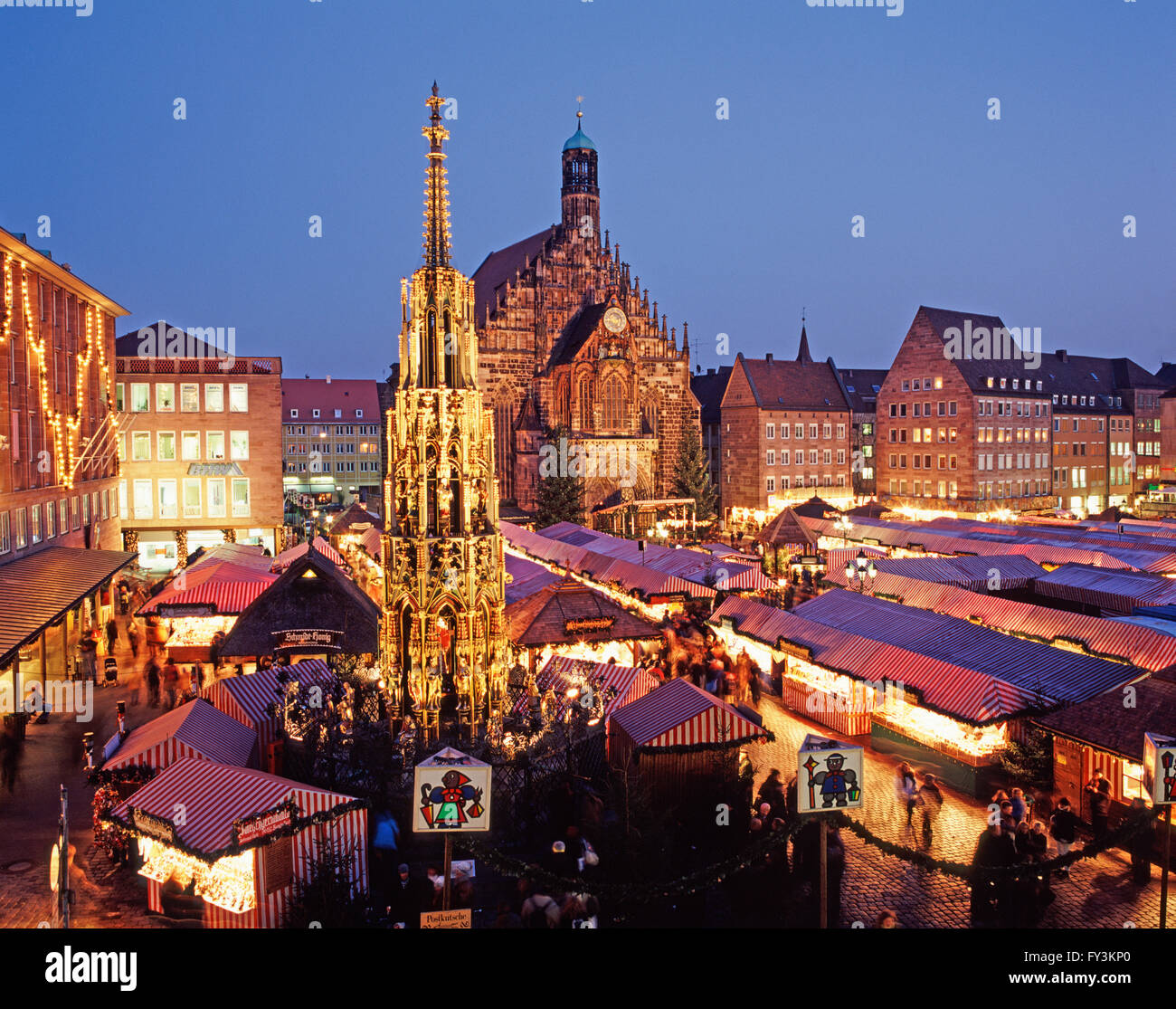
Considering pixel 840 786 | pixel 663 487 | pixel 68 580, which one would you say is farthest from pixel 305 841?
pixel 663 487

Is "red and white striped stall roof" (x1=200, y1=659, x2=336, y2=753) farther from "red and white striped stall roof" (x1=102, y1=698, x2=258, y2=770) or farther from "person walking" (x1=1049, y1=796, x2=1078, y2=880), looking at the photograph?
"person walking" (x1=1049, y1=796, x2=1078, y2=880)

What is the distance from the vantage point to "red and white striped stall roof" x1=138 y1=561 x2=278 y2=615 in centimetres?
2414

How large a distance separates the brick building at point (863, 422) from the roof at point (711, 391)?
405 inches

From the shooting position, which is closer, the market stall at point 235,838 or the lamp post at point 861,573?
the market stall at point 235,838

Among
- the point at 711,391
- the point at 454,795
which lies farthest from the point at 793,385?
the point at 454,795

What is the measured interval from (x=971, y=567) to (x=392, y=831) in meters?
19.5

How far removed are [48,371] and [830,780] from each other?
1178 inches

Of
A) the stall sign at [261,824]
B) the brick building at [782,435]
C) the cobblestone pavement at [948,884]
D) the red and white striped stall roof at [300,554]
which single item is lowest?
the cobblestone pavement at [948,884]

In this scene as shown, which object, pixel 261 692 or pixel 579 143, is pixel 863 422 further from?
pixel 261 692

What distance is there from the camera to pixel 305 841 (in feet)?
33.8

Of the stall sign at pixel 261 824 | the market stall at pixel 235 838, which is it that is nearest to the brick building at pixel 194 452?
the market stall at pixel 235 838

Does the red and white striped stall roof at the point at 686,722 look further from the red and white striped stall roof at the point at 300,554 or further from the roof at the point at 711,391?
the roof at the point at 711,391

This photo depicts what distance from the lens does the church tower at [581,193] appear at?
63497 millimetres
